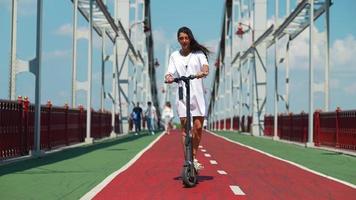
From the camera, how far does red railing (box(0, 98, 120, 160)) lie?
14.3 metres

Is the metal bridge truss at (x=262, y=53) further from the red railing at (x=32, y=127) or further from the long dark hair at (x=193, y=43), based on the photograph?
the long dark hair at (x=193, y=43)

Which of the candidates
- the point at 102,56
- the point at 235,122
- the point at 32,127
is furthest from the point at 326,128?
the point at 235,122

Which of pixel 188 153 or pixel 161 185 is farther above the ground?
pixel 188 153

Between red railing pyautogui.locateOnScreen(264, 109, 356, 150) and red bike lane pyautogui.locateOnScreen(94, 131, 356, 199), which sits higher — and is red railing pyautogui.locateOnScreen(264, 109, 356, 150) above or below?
above

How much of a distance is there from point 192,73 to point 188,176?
1581 mm

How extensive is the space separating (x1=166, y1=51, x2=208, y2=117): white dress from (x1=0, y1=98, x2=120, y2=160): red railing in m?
5.53

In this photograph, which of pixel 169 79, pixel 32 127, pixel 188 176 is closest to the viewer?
pixel 188 176

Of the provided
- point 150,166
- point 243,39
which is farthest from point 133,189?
point 243,39

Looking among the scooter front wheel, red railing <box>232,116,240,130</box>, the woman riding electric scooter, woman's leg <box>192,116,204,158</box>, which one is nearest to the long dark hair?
the woman riding electric scooter

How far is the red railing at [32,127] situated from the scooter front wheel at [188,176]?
19.3 feet

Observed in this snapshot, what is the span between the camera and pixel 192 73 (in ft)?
32.0

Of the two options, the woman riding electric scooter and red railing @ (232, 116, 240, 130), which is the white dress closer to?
the woman riding electric scooter

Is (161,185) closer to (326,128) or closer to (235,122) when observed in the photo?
(326,128)

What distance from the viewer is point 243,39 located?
54500mm
